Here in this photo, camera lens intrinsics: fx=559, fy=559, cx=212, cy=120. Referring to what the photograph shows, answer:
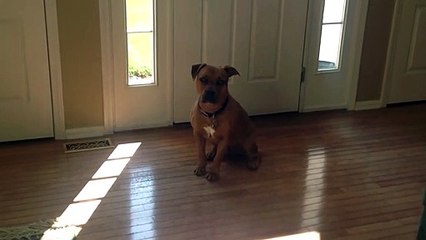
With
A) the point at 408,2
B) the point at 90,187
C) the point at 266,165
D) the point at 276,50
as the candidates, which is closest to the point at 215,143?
the point at 266,165

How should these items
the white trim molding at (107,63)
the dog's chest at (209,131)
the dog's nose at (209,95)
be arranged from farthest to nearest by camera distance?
1. the white trim molding at (107,63)
2. the dog's chest at (209,131)
3. the dog's nose at (209,95)

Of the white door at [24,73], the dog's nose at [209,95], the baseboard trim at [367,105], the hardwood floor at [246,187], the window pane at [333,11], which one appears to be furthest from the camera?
the baseboard trim at [367,105]

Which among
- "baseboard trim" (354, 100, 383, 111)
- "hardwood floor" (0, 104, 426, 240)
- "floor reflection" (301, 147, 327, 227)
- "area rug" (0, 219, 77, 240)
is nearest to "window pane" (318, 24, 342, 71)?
"baseboard trim" (354, 100, 383, 111)

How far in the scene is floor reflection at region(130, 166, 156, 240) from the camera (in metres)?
2.54

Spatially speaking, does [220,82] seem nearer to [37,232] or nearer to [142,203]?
[142,203]

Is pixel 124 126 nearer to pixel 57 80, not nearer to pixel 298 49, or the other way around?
pixel 57 80

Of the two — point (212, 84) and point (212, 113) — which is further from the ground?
point (212, 84)

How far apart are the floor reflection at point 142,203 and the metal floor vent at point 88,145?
389mm

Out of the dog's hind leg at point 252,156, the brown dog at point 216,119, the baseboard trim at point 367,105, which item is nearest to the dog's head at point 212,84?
the brown dog at point 216,119

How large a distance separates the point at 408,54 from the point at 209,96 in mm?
1991

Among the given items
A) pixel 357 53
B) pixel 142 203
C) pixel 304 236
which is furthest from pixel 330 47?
pixel 142 203

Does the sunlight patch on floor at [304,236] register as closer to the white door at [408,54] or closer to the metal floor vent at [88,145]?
the metal floor vent at [88,145]

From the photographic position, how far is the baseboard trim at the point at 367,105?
4148 mm

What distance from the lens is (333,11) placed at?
12.6 feet
